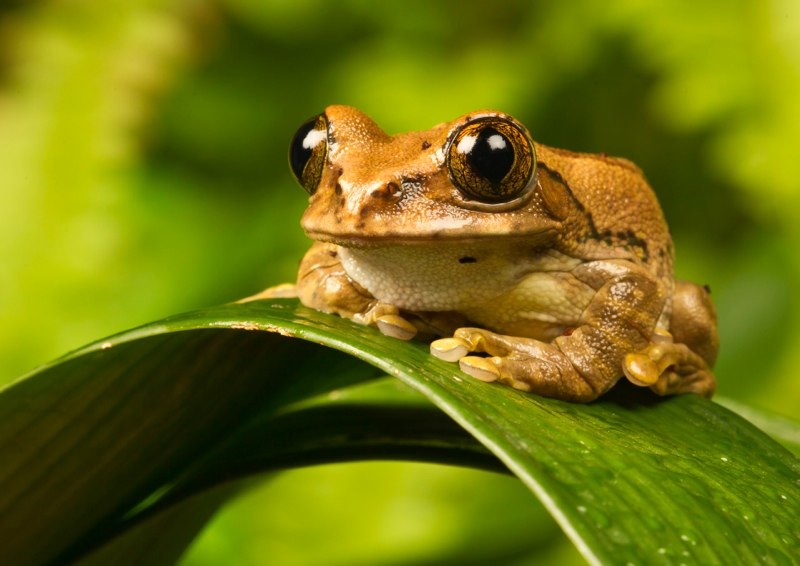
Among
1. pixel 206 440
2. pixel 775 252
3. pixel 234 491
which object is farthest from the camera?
pixel 775 252

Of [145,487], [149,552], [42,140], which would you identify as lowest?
[149,552]

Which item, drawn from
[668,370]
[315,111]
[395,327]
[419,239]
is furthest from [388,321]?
[315,111]

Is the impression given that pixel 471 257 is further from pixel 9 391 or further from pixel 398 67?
pixel 398 67

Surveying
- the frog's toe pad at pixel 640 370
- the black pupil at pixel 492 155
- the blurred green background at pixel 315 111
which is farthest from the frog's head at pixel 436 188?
the blurred green background at pixel 315 111

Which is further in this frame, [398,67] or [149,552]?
[398,67]

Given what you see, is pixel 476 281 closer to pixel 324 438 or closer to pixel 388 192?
pixel 388 192

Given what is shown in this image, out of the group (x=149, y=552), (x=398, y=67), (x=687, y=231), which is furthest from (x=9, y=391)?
(x=687, y=231)
